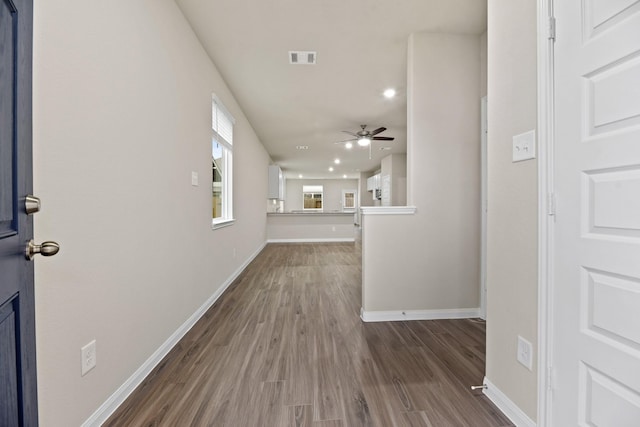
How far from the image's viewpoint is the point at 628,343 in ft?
2.95

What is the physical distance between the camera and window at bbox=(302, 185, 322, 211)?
13828 mm

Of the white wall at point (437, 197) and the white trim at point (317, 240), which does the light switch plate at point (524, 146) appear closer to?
the white wall at point (437, 197)

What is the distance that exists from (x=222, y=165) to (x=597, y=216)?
12.2 feet

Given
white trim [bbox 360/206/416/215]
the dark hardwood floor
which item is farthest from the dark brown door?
white trim [bbox 360/206/416/215]

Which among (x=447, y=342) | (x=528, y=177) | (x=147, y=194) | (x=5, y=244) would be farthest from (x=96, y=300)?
(x=447, y=342)

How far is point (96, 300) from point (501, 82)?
2235 millimetres

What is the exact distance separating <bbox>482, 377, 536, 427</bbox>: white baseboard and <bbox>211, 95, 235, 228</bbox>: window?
2707 mm

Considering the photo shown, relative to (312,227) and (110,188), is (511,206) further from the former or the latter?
(312,227)

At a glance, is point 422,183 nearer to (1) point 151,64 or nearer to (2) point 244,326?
(2) point 244,326

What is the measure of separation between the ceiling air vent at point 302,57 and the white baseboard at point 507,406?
304cm

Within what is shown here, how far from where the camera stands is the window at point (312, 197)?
13828mm

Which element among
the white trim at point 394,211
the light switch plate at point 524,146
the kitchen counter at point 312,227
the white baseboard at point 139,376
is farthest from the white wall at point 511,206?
the kitchen counter at point 312,227


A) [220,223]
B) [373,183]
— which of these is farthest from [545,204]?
[373,183]

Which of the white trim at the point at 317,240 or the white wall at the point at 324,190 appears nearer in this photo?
the white trim at the point at 317,240
